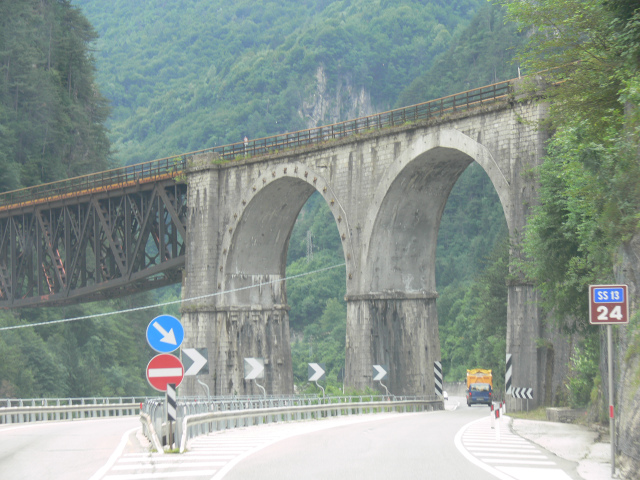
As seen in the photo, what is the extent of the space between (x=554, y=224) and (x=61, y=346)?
68.7 metres

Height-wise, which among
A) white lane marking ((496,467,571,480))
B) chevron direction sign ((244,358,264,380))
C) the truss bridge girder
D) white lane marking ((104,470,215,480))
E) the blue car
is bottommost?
the blue car

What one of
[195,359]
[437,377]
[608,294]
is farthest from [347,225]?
[608,294]

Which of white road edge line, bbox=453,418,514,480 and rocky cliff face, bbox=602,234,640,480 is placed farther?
rocky cliff face, bbox=602,234,640,480

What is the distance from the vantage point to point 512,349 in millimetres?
40688

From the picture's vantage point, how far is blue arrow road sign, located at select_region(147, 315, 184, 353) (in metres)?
19.6

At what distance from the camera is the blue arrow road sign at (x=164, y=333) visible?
1962 centimetres

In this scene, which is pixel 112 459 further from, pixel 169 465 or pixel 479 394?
pixel 479 394

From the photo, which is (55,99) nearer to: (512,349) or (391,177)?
(391,177)

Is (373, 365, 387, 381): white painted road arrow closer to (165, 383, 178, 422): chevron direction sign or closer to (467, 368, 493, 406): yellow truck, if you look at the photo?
(467, 368, 493, 406): yellow truck

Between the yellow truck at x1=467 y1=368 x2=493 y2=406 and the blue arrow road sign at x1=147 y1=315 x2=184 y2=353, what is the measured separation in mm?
50105

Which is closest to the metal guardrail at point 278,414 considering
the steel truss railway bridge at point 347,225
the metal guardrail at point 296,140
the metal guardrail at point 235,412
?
the metal guardrail at point 235,412

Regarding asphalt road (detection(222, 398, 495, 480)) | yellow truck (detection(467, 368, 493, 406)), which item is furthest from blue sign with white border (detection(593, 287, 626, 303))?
yellow truck (detection(467, 368, 493, 406))

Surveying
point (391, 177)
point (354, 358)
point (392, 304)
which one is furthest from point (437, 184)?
point (354, 358)

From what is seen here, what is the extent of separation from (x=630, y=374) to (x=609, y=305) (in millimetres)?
1309
